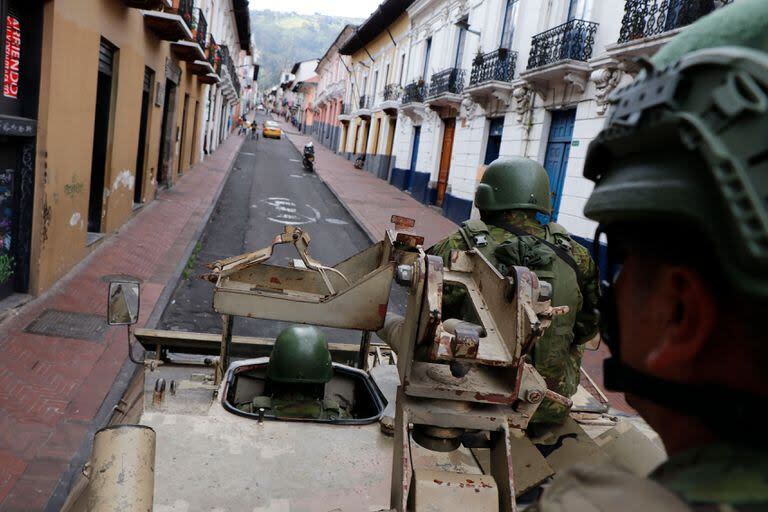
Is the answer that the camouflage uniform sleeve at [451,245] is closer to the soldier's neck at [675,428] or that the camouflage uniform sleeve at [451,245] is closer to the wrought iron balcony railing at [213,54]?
the soldier's neck at [675,428]

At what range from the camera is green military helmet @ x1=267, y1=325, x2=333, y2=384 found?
3680 mm

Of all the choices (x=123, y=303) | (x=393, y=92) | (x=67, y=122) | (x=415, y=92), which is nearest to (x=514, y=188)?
(x=123, y=303)

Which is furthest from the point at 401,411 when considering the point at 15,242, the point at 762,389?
the point at 15,242

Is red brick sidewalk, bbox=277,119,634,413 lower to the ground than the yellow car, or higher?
lower

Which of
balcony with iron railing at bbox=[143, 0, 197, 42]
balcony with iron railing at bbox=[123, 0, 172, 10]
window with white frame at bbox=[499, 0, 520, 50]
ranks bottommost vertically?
balcony with iron railing at bbox=[123, 0, 172, 10]

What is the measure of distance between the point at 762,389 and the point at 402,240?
291cm

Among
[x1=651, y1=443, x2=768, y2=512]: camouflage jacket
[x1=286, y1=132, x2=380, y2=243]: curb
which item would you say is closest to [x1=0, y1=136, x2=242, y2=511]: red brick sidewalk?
[x1=651, y1=443, x2=768, y2=512]: camouflage jacket

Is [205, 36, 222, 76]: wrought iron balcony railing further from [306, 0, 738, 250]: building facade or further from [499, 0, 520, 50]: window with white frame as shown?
[499, 0, 520, 50]: window with white frame

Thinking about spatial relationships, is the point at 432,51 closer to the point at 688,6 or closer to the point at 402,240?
the point at 688,6

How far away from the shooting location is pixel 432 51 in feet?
86.3

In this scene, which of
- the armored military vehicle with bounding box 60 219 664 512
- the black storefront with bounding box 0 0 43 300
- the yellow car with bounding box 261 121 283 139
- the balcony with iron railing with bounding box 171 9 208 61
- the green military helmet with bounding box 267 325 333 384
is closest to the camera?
the armored military vehicle with bounding box 60 219 664 512

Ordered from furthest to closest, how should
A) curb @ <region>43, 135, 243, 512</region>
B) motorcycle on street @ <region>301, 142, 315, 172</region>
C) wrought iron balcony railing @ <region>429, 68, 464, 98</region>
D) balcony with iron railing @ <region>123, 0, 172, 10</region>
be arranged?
motorcycle on street @ <region>301, 142, 315, 172</region> → wrought iron balcony railing @ <region>429, 68, 464, 98</region> → balcony with iron railing @ <region>123, 0, 172, 10</region> → curb @ <region>43, 135, 243, 512</region>

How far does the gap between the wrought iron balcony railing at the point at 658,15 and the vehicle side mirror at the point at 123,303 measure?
10.2 meters

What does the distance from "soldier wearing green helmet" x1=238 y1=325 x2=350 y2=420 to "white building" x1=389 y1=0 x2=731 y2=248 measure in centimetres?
628
